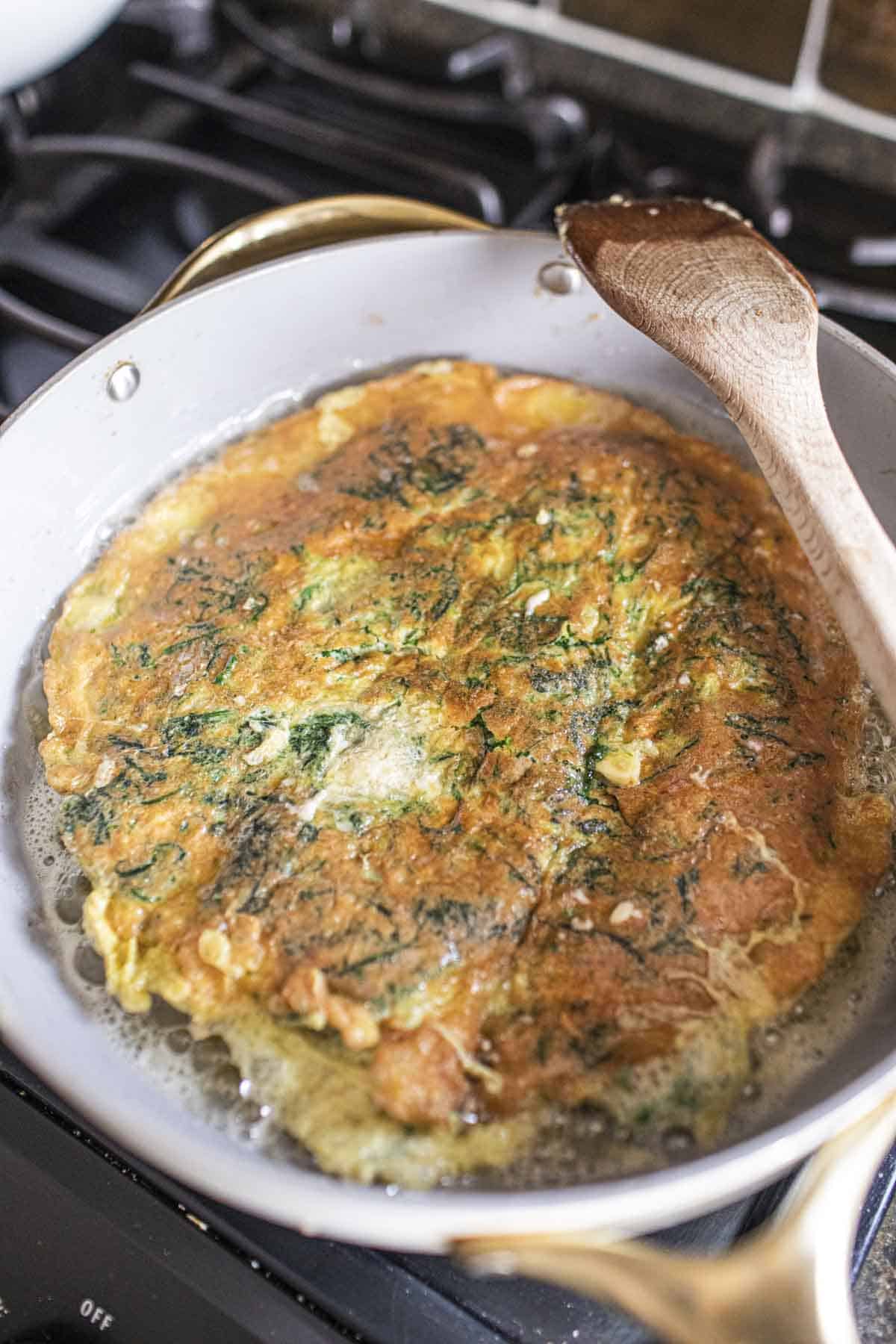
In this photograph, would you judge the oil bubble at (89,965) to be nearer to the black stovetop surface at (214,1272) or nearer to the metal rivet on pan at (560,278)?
the black stovetop surface at (214,1272)

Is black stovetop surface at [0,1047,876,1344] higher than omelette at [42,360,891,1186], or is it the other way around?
omelette at [42,360,891,1186]

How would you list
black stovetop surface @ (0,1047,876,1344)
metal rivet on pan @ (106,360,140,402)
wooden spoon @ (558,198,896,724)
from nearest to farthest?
1. black stovetop surface @ (0,1047,876,1344)
2. wooden spoon @ (558,198,896,724)
3. metal rivet on pan @ (106,360,140,402)

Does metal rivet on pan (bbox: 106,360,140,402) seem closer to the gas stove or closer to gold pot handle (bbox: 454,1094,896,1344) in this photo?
the gas stove

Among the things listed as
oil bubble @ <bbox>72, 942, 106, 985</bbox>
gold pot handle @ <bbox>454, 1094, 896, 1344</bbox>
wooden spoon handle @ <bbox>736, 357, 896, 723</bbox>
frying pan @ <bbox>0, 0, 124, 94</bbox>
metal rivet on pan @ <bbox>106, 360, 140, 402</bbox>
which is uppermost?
frying pan @ <bbox>0, 0, 124, 94</bbox>

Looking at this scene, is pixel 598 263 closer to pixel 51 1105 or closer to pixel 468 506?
pixel 468 506

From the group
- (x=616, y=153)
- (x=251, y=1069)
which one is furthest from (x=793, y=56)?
(x=251, y=1069)

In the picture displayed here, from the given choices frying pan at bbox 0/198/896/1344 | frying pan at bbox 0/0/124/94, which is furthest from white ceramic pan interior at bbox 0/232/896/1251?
frying pan at bbox 0/0/124/94
